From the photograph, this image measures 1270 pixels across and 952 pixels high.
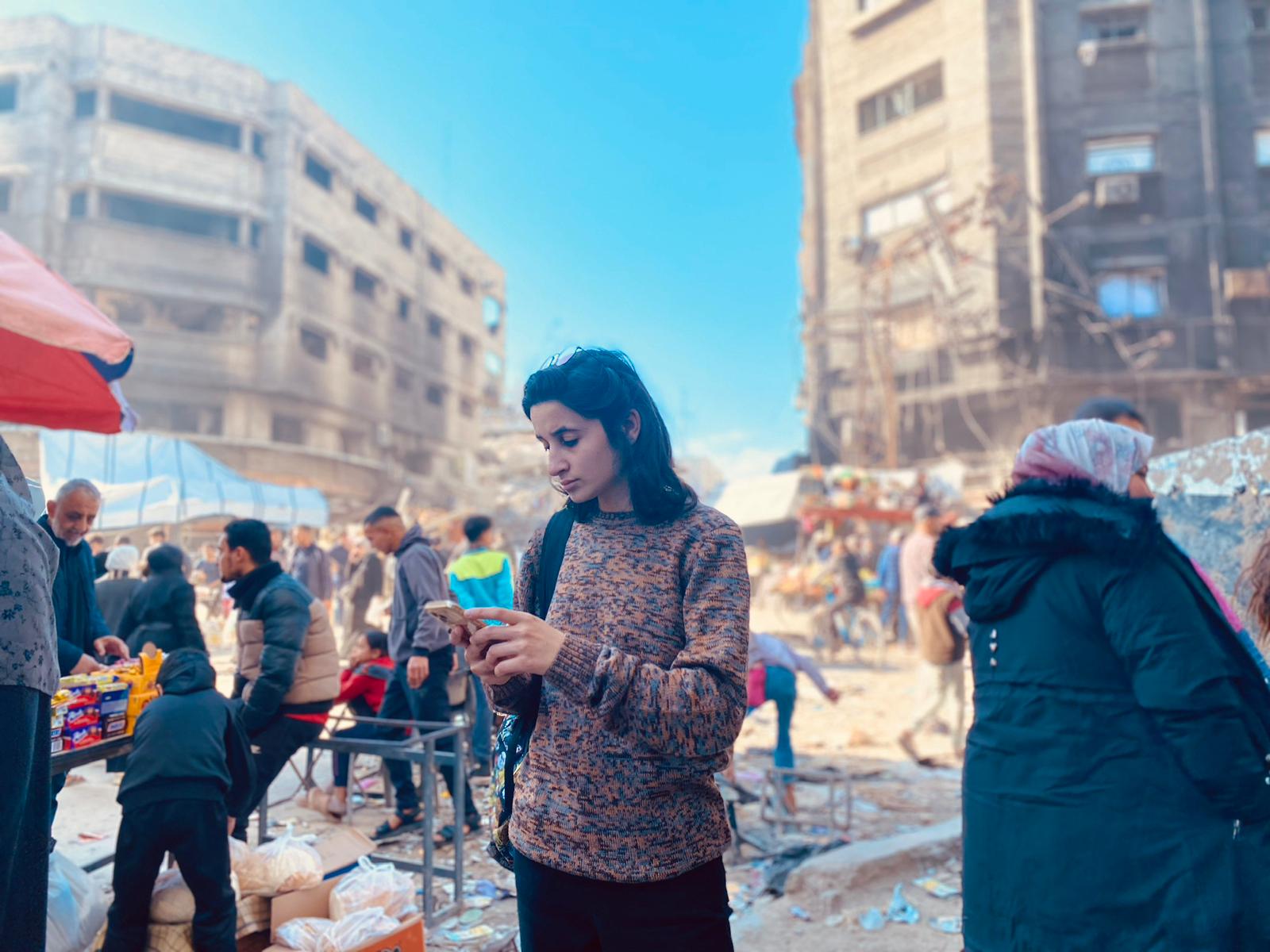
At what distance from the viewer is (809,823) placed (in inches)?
217

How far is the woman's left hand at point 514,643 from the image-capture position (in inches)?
51.9

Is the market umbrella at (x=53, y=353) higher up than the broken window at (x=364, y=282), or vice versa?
the broken window at (x=364, y=282)

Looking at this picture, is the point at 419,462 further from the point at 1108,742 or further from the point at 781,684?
the point at 1108,742

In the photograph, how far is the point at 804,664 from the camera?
19.2 ft

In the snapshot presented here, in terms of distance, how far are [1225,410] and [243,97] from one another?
106 ft

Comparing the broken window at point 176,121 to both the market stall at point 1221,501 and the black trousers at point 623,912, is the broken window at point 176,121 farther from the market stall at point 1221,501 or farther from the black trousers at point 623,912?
the black trousers at point 623,912

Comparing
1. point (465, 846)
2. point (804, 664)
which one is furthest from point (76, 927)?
point (804, 664)

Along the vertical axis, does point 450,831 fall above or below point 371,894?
below

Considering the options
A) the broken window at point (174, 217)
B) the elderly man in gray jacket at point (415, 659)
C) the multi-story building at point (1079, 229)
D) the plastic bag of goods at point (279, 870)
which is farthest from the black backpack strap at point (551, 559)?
the broken window at point (174, 217)

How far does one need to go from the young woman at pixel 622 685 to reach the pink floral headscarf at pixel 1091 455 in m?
0.91

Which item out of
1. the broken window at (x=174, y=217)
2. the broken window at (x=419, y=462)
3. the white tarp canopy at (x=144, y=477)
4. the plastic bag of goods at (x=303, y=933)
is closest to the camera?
the plastic bag of goods at (x=303, y=933)

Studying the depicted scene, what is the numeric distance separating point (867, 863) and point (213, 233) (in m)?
31.2

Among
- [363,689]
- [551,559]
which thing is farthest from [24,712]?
[363,689]

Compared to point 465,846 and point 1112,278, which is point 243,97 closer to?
point 1112,278
